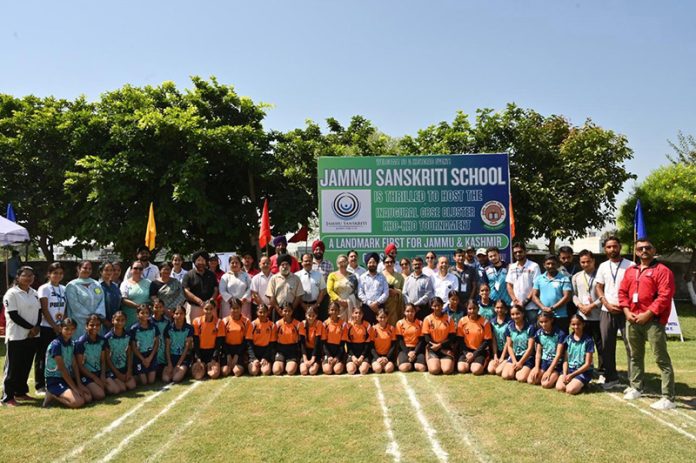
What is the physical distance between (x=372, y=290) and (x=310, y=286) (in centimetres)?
103

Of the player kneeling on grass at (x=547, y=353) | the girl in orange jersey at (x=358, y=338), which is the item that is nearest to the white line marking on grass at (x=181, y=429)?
the girl in orange jersey at (x=358, y=338)

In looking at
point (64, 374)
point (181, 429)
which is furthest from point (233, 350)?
point (181, 429)

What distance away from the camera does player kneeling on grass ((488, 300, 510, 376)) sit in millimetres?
7879

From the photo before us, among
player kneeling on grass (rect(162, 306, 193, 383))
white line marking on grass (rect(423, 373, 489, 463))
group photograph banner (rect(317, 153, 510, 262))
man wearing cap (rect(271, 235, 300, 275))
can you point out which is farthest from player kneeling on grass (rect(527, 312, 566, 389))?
player kneeling on grass (rect(162, 306, 193, 383))

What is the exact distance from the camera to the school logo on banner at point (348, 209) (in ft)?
38.3

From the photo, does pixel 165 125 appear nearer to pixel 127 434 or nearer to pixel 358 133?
pixel 358 133

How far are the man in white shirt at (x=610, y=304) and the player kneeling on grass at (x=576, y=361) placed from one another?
336 mm

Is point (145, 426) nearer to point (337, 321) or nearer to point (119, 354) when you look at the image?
point (119, 354)

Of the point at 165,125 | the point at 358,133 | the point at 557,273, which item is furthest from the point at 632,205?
the point at 165,125

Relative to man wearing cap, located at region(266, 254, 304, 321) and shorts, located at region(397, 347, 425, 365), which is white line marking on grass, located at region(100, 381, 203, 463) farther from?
shorts, located at region(397, 347, 425, 365)

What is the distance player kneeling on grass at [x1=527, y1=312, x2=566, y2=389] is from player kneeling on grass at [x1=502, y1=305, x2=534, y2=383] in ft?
0.34

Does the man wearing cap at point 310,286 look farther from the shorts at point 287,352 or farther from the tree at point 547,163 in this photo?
the tree at point 547,163

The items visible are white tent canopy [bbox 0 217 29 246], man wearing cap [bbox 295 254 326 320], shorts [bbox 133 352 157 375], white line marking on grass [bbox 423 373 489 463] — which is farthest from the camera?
white tent canopy [bbox 0 217 29 246]

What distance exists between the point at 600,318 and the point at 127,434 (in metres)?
5.93
